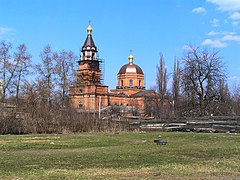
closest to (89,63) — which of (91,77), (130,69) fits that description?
(91,77)

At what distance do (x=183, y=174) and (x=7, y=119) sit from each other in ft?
76.8

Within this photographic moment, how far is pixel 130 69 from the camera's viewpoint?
110 meters

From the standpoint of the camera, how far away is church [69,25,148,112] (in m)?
92.3

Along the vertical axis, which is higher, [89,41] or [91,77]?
[89,41]

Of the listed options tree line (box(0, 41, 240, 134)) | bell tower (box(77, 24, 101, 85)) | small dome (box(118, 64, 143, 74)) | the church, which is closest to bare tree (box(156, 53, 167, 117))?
tree line (box(0, 41, 240, 134))

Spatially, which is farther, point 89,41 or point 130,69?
point 130,69

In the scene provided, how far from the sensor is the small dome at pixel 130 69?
110m

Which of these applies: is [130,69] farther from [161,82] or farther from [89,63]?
[161,82]

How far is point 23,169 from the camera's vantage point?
990cm

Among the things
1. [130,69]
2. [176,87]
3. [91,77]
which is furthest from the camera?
[130,69]

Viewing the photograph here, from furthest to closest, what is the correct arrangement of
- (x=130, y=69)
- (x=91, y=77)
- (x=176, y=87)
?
(x=130, y=69), (x=91, y=77), (x=176, y=87)

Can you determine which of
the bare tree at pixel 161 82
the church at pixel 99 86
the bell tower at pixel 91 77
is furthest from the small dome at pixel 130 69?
the bare tree at pixel 161 82

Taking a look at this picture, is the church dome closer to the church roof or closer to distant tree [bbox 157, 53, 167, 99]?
the church roof

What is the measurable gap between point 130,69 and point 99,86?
17.6 metres
